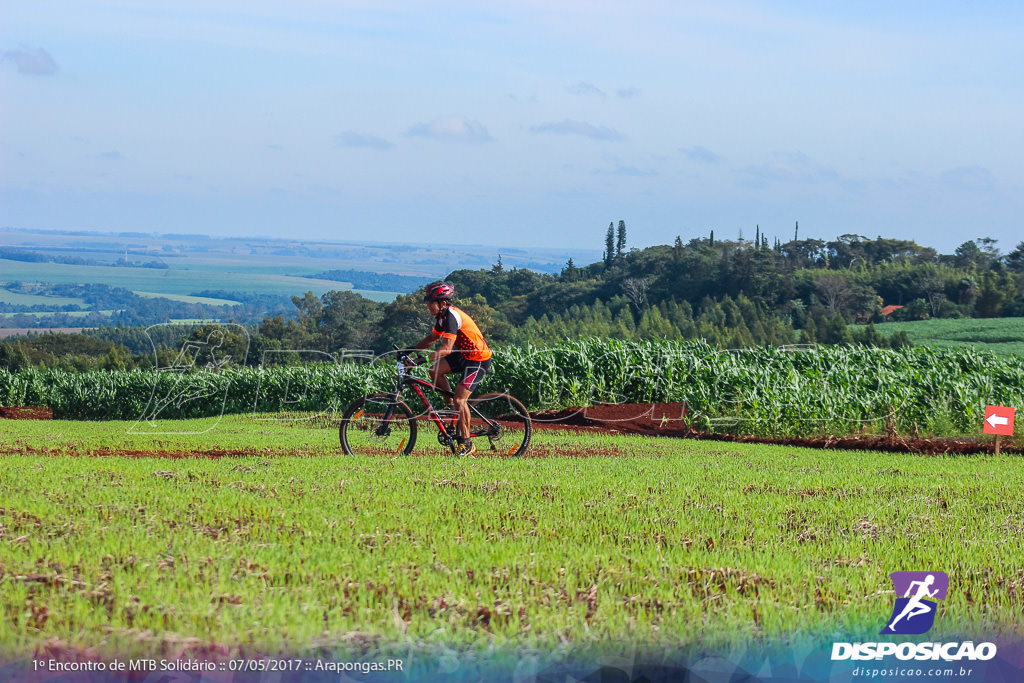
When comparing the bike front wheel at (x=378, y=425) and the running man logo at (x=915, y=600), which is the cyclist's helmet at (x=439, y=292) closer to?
the bike front wheel at (x=378, y=425)

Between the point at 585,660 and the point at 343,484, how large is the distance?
4.27 m

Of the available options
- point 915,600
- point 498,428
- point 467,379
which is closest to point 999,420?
point 498,428

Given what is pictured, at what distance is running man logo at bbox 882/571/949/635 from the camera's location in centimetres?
424

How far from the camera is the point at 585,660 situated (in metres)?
3.68

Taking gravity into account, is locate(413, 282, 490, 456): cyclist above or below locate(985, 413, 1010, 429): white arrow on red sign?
above

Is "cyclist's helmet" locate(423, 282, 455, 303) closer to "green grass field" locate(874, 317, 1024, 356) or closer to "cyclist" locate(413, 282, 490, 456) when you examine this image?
"cyclist" locate(413, 282, 490, 456)

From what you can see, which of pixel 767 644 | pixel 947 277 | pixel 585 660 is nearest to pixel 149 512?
pixel 585 660

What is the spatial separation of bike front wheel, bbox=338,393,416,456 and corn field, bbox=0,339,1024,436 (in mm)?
8411

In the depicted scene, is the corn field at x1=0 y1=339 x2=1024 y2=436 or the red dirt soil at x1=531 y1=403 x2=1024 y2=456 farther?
the corn field at x1=0 y1=339 x2=1024 y2=436

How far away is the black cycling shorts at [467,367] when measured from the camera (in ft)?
33.3

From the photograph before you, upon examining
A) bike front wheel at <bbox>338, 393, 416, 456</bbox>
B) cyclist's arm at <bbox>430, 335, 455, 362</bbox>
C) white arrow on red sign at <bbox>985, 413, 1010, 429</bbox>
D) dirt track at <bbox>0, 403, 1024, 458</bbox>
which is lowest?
dirt track at <bbox>0, 403, 1024, 458</bbox>

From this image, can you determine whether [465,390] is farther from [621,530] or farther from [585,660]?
[585,660]

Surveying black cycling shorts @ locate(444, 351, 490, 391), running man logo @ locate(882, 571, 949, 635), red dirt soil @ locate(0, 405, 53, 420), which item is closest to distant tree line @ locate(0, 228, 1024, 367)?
red dirt soil @ locate(0, 405, 53, 420)

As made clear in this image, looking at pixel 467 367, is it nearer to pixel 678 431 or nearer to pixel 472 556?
pixel 472 556
